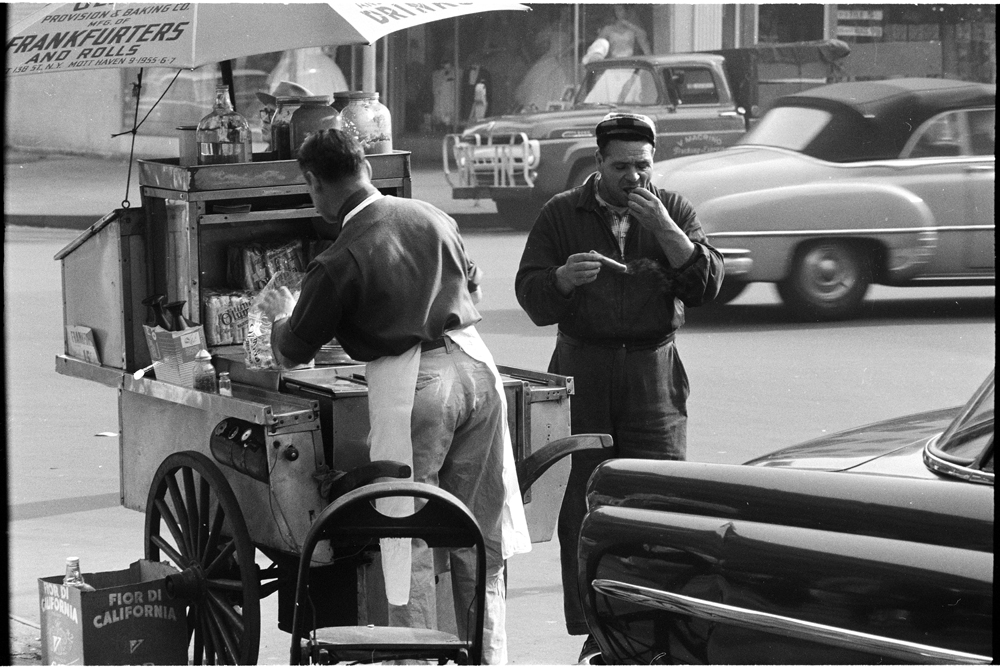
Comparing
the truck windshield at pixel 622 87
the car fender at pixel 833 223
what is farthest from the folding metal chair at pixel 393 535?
the truck windshield at pixel 622 87

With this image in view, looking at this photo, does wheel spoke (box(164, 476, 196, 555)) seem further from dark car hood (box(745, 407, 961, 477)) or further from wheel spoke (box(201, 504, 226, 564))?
dark car hood (box(745, 407, 961, 477))

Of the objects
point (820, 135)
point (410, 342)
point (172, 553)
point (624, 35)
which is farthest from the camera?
point (624, 35)

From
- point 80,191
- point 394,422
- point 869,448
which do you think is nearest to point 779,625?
point 869,448

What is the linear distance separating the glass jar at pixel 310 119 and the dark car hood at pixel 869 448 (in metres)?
2.04

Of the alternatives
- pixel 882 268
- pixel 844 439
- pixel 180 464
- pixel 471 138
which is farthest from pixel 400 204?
pixel 471 138

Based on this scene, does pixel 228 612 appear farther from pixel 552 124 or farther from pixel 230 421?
pixel 552 124

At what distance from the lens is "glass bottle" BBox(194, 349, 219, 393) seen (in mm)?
4363

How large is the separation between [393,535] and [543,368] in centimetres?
650

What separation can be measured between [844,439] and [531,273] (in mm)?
1456

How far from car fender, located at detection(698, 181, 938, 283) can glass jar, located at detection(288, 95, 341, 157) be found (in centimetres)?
648

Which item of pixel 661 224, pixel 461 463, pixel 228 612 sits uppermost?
pixel 661 224

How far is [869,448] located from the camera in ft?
10.8

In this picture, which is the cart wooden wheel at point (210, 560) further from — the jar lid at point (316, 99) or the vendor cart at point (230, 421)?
the jar lid at point (316, 99)

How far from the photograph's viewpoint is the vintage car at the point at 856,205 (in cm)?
1088
